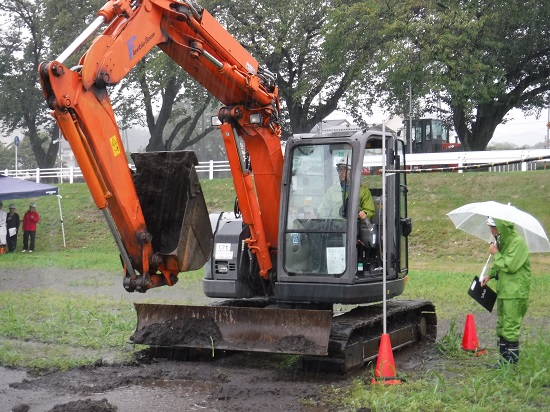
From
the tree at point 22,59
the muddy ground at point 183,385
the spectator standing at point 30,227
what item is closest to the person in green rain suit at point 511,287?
the muddy ground at point 183,385

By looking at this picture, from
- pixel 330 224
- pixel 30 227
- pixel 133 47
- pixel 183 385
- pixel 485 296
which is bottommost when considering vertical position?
pixel 183 385

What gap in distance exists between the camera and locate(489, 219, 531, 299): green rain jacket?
8172 millimetres

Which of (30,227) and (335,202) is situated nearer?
(335,202)

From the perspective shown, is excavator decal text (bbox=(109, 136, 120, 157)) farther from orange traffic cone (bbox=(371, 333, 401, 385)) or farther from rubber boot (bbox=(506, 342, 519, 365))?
rubber boot (bbox=(506, 342, 519, 365))

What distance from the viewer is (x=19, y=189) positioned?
2148 cm

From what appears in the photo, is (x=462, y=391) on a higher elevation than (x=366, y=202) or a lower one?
lower

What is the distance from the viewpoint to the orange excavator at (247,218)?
7.59 meters

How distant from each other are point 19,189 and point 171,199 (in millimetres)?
14254

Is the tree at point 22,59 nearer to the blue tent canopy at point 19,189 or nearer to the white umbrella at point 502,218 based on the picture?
the blue tent canopy at point 19,189

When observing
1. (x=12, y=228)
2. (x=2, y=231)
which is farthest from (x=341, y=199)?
(x=12, y=228)

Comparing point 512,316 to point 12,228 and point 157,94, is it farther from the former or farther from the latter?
point 157,94

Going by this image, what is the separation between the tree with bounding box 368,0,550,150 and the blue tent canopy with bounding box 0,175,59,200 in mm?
14166

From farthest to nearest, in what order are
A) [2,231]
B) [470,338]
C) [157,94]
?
[157,94]
[2,231]
[470,338]

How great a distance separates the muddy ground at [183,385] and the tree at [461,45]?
70.6 ft
